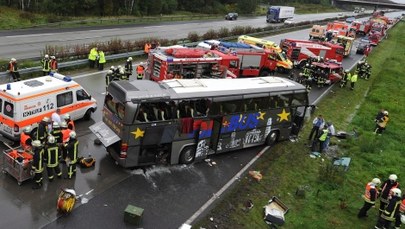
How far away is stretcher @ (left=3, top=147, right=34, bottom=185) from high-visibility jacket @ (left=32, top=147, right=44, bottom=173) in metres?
0.37


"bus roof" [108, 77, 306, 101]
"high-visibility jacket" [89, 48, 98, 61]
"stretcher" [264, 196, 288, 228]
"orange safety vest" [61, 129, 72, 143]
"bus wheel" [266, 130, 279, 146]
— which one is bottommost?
"stretcher" [264, 196, 288, 228]

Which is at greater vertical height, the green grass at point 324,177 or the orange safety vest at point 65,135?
the orange safety vest at point 65,135

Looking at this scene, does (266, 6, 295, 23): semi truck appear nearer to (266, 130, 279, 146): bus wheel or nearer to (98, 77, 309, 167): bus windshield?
(98, 77, 309, 167): bus windshield

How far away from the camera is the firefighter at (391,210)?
11.8 metres

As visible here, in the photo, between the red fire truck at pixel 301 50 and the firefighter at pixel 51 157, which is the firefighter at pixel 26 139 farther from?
the red fire truck at pixel 301 50

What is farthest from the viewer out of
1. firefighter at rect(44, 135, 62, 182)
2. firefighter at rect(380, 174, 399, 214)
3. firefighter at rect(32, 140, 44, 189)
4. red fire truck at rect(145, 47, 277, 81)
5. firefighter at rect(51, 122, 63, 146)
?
red fire truck at rect(145, 47, 277, 81)

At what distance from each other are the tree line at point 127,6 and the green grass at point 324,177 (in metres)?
38.7

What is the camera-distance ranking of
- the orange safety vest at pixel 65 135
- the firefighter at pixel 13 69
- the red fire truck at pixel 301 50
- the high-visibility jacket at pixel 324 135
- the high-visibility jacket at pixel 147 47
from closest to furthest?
the orange safety vest at pixel 65 135 → the high-visibility jacket at pixel 324 135 → the firefighter at pixel 13 69 → the high-visibility jacket at pixel 147 47 → the red fire truck at pixel 301 50

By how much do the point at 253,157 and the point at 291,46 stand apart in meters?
21.1

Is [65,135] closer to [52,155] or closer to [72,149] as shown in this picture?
[72,149]

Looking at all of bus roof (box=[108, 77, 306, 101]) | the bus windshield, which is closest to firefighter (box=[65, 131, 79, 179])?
the bus windshield

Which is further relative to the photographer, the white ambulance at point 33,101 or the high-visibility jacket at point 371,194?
the white ambulance at point 33,101

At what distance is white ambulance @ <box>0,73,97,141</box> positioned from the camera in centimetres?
1402

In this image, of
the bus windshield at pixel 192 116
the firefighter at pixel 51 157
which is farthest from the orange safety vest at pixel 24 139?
the bus windshield at pixel 192 116
